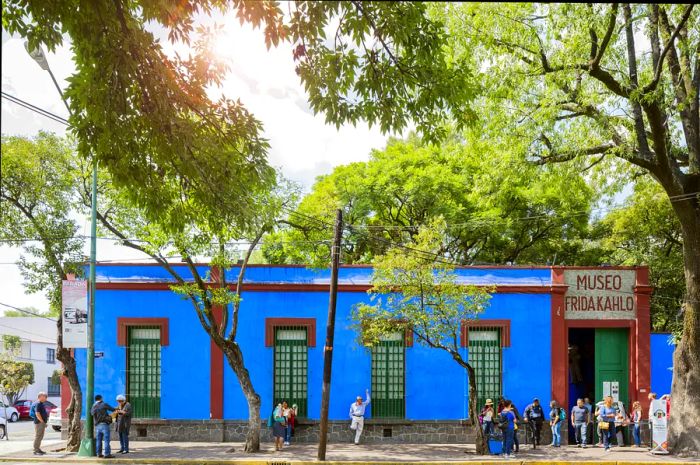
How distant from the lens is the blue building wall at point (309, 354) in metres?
21.8

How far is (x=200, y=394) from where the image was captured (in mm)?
21781

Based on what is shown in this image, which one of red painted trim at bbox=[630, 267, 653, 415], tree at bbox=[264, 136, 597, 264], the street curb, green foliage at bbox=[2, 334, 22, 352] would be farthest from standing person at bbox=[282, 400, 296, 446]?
green foliage at bbox=[2, 334, 22, 352]

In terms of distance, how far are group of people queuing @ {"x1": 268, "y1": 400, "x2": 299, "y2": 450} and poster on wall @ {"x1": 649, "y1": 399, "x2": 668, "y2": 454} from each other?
929 centimetres

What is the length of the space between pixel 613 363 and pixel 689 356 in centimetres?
382

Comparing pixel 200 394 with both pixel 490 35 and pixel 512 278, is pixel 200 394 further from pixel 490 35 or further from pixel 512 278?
pixel 490 35

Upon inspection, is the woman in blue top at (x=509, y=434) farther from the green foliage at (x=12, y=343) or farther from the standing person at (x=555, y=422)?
the green foliage at (x=12, y=343)

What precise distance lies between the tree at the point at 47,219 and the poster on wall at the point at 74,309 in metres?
1.28

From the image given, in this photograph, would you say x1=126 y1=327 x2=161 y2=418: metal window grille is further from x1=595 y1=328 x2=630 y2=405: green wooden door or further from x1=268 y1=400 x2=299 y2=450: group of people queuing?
x1=595 y1=328 x2=630 y2=405: green wooden door

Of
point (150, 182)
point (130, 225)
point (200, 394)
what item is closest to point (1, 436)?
point (200, 394)

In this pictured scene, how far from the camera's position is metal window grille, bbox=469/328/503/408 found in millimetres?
22000

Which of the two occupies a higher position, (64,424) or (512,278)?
(512,278)

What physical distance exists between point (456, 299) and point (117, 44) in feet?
48.2

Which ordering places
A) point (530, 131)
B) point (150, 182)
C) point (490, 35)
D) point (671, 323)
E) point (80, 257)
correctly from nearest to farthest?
point (150, 182)
point (490, 35)
point (530, 131)
point (80, 257)
point (671, 323)

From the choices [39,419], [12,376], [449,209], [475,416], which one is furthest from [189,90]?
[12,376]
